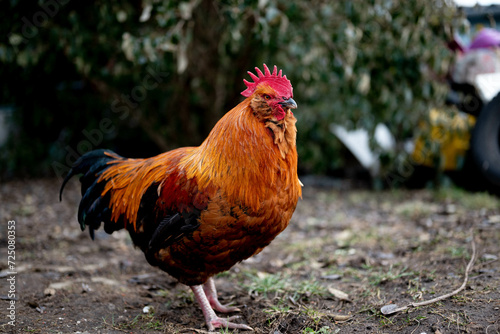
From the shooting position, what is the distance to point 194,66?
5848 millimetres

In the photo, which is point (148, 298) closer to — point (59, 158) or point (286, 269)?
point (286, 269)

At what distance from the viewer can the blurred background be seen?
436 centimetres

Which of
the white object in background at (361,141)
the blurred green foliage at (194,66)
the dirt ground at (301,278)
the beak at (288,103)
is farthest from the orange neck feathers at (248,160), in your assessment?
the white object in background at (361,141)

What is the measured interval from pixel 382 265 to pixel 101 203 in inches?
94.4

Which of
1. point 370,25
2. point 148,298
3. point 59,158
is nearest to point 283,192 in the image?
point 148,298

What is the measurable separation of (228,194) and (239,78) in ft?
13.8

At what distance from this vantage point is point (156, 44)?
4.00m

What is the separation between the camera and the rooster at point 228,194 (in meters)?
2.36

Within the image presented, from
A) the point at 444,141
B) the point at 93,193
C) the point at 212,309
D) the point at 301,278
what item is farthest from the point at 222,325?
the point at 444,141

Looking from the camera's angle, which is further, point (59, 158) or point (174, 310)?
point (59, 158)

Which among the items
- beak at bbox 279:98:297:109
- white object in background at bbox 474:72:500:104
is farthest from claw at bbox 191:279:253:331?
white object in background at bbox 474:72:500:104

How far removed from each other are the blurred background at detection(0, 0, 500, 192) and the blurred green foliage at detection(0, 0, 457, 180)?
0.07 ft

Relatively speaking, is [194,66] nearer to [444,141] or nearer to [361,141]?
[361,141]

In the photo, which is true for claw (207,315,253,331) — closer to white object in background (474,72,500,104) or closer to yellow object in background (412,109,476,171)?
yellow object in background (412,109,476,171)
